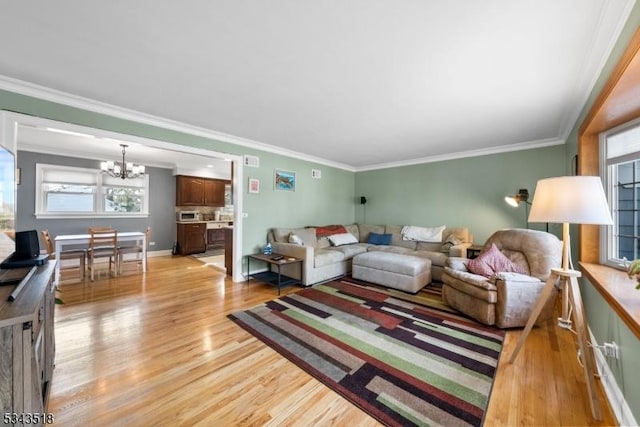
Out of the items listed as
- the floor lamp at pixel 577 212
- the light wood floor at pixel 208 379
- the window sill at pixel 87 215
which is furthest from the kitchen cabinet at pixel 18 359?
the window sill at pixel 87 215

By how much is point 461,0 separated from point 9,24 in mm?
2829

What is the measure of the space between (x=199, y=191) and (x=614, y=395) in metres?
7.75

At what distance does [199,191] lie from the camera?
22.6 ft

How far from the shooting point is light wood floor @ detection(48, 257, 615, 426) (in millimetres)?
1443

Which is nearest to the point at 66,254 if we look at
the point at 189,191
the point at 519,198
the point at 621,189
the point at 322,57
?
the point at 189,191

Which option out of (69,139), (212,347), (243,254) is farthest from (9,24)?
(69,139)

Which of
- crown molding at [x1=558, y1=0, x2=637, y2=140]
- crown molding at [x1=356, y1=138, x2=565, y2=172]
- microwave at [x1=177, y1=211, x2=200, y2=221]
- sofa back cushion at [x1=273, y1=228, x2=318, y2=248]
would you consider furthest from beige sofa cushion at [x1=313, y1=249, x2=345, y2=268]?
microwave at [x1=177, y1=211, x2=200, y2=221]

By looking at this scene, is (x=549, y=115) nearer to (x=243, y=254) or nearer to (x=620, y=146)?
(x=620, y=146)

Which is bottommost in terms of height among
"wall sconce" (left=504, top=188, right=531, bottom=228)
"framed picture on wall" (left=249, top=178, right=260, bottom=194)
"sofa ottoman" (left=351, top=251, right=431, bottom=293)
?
"sofa ottoman" (left=351, top=251, right=431, bottom=293)

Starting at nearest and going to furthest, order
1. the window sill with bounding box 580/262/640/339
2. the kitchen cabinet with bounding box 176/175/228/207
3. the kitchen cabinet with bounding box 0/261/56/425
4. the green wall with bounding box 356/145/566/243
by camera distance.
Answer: the kitchen cabinet with bounding box 0/261/56/425
the window sill with bounding box 580/262/640/339
the green wall with bounding box 356/145/566/243
the kitchen cabinet with bounding box 176/175/228/207

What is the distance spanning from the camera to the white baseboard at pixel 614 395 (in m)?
1.31

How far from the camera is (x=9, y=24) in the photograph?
1567 millimetres

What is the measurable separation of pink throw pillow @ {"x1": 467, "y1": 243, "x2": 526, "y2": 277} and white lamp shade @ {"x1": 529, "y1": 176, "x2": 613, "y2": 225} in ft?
4.34

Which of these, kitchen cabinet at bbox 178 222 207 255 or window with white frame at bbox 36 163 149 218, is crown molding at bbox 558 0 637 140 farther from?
window with white frame at bbox 36 163 149 218
